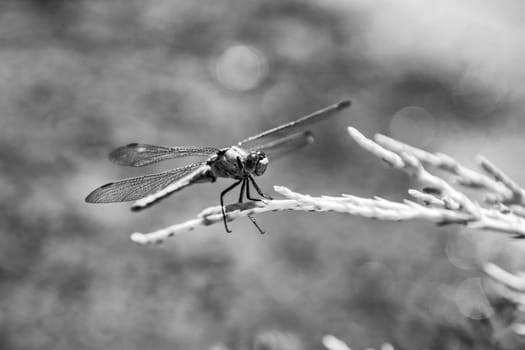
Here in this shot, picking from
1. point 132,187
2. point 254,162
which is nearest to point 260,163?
point 254,162

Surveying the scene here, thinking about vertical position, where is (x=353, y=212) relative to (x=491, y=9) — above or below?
below

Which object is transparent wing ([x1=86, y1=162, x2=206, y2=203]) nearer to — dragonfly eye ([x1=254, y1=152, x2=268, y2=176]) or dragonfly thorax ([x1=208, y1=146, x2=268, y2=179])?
dragonfly thorax ([x1=208, y1=146, x2=268, y2=179])

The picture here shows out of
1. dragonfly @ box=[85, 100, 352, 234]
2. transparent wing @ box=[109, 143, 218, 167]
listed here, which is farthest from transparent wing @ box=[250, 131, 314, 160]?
transparent wing @ box=[109, 143, 218, 167]

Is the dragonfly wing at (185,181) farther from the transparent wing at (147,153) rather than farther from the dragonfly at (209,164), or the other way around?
the transparent wing at (147,153)

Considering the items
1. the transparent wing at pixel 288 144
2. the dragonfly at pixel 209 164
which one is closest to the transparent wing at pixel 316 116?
the dragonfly at pixel 209 164

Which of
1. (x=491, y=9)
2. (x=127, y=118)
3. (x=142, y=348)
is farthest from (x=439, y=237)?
(x=491, y=9)

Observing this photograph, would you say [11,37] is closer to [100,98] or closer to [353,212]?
[100,98]

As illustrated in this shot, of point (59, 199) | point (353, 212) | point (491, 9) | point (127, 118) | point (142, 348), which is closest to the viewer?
point (353, 212)

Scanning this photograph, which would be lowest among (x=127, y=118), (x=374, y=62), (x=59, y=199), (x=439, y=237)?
(x=439, y=237)
